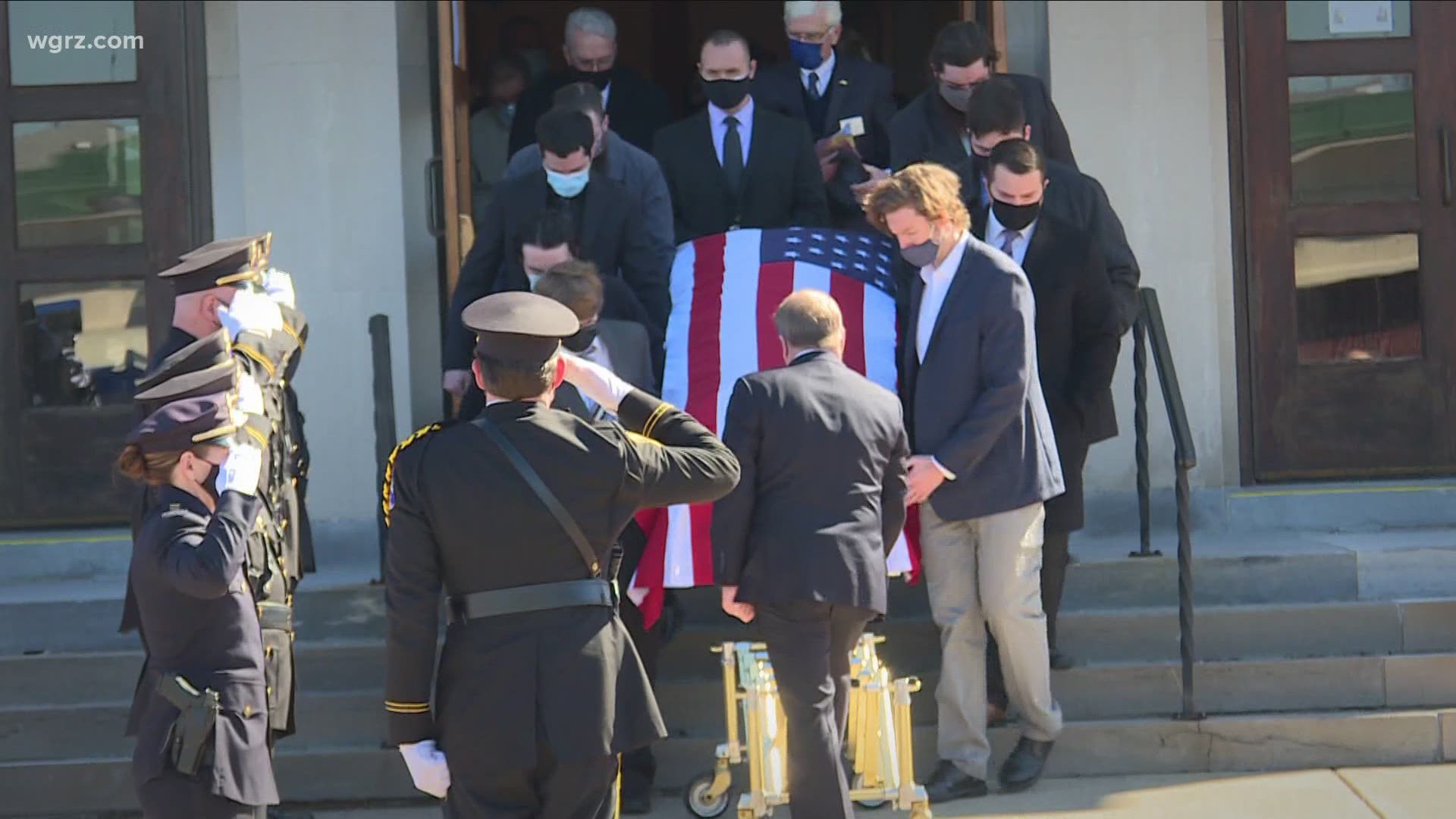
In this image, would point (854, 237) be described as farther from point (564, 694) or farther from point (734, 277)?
point (564, 694)

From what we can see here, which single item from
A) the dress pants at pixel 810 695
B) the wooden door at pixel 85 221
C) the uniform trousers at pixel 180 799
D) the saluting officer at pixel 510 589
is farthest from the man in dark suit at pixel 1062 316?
the wooden door at pixel 85 221

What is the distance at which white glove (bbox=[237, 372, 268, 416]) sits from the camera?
15.0 ft

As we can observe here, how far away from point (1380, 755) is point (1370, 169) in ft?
9.32

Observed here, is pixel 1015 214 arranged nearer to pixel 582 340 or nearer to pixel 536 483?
pixel 582 340

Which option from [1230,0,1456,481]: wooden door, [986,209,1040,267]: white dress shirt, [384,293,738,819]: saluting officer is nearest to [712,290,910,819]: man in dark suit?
[986,209,1040,267]: white dress shirt

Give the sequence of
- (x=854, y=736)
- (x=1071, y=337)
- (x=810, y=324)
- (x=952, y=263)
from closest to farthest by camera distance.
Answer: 1. (x=810, y=324)
2. (x=854, y=736)
3. (x=952, y=263)
4. (x=1071, y=337)

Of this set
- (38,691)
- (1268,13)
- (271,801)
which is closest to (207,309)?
(271,801)

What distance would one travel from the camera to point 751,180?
688cm

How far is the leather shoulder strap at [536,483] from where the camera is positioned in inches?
148

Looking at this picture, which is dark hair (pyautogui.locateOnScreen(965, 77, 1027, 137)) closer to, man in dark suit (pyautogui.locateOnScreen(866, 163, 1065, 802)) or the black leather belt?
man in dark suit (pyautogui.locateOnScreen(866, 163, 1065, 802))

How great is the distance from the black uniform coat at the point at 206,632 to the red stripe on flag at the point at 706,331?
1.83 metres

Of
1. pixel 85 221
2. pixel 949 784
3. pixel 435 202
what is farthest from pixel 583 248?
pixel 85 221

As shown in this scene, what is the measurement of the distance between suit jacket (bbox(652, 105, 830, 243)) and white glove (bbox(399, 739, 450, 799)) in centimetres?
335

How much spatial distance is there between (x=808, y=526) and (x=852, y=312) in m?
1.27
